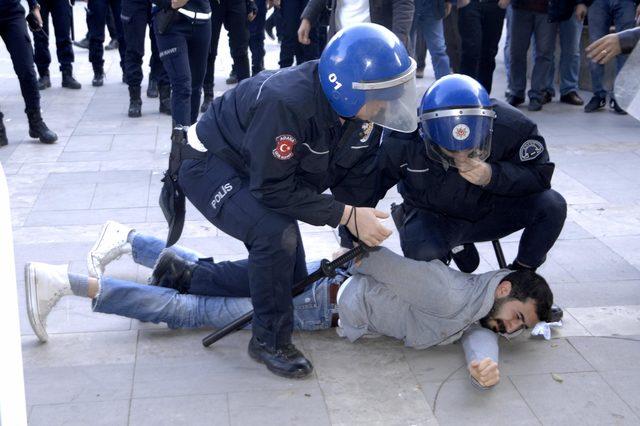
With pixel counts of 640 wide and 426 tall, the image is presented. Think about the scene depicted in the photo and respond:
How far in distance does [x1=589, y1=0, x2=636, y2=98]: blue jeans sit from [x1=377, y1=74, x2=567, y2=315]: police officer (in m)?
4.15

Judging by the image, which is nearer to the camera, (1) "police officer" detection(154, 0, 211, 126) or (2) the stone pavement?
(2) the stone pavement

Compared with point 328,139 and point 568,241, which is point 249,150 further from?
point 568,241

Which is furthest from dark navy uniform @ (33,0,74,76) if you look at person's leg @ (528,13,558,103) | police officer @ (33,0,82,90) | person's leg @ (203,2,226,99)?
person's leg @ (528,13,558,103)

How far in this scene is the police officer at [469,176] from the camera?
359 centimetres

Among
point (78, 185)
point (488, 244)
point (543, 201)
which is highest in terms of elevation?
point (543, 201)

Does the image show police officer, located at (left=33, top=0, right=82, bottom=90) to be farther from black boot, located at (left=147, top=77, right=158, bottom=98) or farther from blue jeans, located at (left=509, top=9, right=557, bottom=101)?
blue jeans, located at (left=509, top=9, right=557, bottom=101)

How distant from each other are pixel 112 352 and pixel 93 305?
21cm

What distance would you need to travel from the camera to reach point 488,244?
4.91m

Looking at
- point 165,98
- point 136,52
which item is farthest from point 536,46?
point 136,52

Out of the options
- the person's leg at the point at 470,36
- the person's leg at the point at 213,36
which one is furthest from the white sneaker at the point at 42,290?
the person's leg at the point at 470,36

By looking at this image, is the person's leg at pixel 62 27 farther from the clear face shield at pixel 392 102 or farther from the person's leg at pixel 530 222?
the clear face shield at pixel 392 102

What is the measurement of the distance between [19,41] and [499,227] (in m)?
3.95

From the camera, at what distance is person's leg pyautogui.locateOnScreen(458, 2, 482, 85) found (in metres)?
7.80

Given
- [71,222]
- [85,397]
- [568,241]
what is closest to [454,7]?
[568,241]
